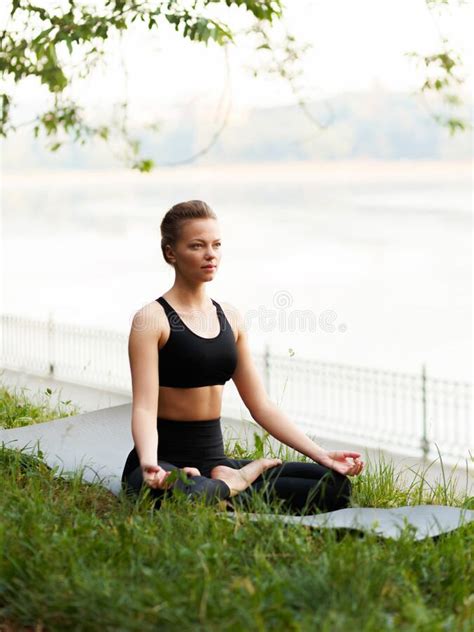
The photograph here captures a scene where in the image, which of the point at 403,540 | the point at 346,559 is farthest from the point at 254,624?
the point at 403,540

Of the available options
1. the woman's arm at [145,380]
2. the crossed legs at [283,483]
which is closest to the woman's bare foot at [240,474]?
the crossed legs at [283,483]

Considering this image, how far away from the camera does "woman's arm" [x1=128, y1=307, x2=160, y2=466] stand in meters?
4.80

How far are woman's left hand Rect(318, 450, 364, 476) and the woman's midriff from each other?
654 mm

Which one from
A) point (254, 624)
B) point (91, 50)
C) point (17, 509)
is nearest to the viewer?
point (254, 624)

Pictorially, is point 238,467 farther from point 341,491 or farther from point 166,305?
point 166,305

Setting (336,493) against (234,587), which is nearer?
(234,587)

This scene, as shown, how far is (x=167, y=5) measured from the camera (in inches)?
306

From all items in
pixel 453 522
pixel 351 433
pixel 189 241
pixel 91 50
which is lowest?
pixel 351 433

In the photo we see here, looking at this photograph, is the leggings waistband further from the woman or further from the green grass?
the green grass

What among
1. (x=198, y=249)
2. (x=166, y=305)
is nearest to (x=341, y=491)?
(x=166, y=305)

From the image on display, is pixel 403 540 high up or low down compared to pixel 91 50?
down

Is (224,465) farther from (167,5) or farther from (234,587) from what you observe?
(167,5)

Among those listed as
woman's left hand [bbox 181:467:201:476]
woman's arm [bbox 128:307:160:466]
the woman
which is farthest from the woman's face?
woman's left hand [bbox 181:467:201:476]

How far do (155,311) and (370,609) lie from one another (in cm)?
215
